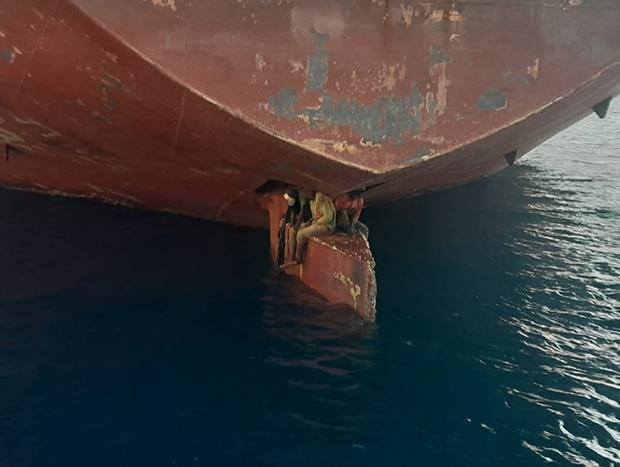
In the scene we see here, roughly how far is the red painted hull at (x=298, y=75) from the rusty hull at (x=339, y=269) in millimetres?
746

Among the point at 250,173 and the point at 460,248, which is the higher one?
the point at 250,173

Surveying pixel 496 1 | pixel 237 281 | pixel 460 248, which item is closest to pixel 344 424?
pixel 237 281

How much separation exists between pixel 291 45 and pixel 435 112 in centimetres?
158

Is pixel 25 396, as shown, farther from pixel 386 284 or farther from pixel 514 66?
pixel 514 66

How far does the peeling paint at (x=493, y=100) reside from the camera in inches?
245

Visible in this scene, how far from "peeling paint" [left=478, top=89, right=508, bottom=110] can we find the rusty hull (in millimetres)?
2024

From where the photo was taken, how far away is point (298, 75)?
5.61 m

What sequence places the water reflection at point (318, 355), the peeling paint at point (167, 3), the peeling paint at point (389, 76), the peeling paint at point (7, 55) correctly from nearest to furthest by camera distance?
the peeling paint at point (167, 3) < the water reflection at point (318, 355) < the peeling paint at point (7, 55) < the peeling paint at point (389, 76)

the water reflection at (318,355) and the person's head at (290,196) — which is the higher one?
the person's head at (290,196)

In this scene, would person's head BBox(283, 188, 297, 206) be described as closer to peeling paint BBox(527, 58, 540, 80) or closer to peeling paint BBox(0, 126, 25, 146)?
peeling paint BBox(527, 58, 540, 80)

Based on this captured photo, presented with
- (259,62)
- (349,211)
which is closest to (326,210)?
(349,211)

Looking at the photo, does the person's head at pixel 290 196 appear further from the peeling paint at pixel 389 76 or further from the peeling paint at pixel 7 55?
the peeling paint at pixel 7 55

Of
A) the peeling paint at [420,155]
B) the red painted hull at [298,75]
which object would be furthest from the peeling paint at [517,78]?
the peeling paint at [420,155]

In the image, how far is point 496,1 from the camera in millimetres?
6164
